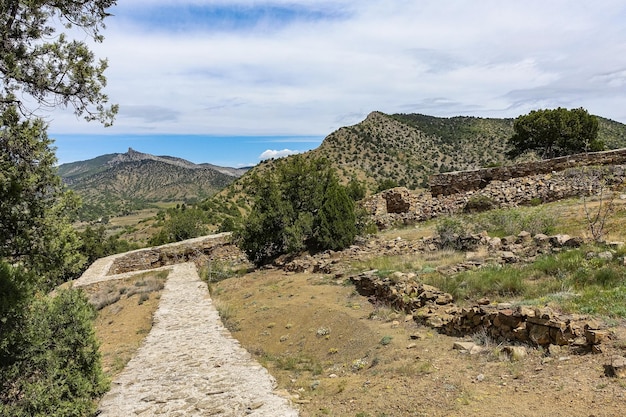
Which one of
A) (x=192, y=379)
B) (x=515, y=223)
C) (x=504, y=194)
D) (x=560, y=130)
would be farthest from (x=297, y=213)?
(x=560, y=130)

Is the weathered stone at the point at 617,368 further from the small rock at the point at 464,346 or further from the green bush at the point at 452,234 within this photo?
the green bush at the point at 452,234

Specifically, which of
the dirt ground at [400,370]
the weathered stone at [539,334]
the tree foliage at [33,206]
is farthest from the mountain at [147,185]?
the weathered stone at [539,334]

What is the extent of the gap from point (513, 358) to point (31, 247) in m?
5.80

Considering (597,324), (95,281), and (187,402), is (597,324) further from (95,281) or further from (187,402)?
(95,281)

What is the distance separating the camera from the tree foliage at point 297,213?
1380 cm

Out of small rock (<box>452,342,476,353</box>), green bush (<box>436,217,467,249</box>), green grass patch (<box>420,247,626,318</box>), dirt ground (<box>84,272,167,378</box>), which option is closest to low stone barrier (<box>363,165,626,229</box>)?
green bush (<box>436,217,467,249</box>)

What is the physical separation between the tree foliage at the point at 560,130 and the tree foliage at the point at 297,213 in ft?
78.0

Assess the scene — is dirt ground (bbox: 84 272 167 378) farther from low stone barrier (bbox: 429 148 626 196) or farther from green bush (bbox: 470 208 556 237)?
low stone barrier (bbox: 429 148 626 196)

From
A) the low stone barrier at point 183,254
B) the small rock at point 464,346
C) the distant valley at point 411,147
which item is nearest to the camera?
the small rock at point 464,346

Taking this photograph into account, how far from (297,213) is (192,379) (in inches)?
394

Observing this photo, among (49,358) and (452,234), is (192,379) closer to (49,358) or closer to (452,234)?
(49,358)

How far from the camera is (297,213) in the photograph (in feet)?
49.8

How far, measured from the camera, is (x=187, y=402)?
4.82 m

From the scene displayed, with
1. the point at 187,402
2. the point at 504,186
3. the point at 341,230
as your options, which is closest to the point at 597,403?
the point at 187,402
